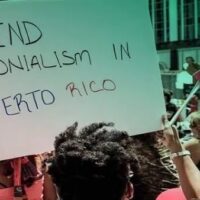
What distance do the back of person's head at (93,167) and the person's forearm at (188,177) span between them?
1.05 feet

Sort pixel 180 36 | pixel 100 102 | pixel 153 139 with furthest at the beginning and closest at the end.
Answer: pixel 180 36 < pixel 153 139 < pixel 100 102

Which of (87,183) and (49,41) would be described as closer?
(87,183)

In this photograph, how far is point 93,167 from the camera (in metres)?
0.91

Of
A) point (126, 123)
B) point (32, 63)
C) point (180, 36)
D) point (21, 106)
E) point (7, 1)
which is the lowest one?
point (180, 36)

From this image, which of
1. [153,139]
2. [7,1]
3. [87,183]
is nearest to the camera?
[87,183]

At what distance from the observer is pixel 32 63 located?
4.07 feet

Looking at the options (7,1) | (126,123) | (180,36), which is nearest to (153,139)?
(126,123)

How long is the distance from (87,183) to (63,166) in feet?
0.21

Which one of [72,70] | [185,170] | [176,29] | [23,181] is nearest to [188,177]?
[185,170]

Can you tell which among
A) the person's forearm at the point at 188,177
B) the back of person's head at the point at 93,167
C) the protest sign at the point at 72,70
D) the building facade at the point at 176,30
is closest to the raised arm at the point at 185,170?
the person's forearm at the point at 188,177

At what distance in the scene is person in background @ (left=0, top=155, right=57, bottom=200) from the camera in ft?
4.64

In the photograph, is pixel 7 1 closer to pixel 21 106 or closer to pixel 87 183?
pixel 21 106

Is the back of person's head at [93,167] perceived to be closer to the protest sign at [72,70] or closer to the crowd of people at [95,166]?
the crowd of people at [95,166]

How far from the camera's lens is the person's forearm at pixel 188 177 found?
1.25m
